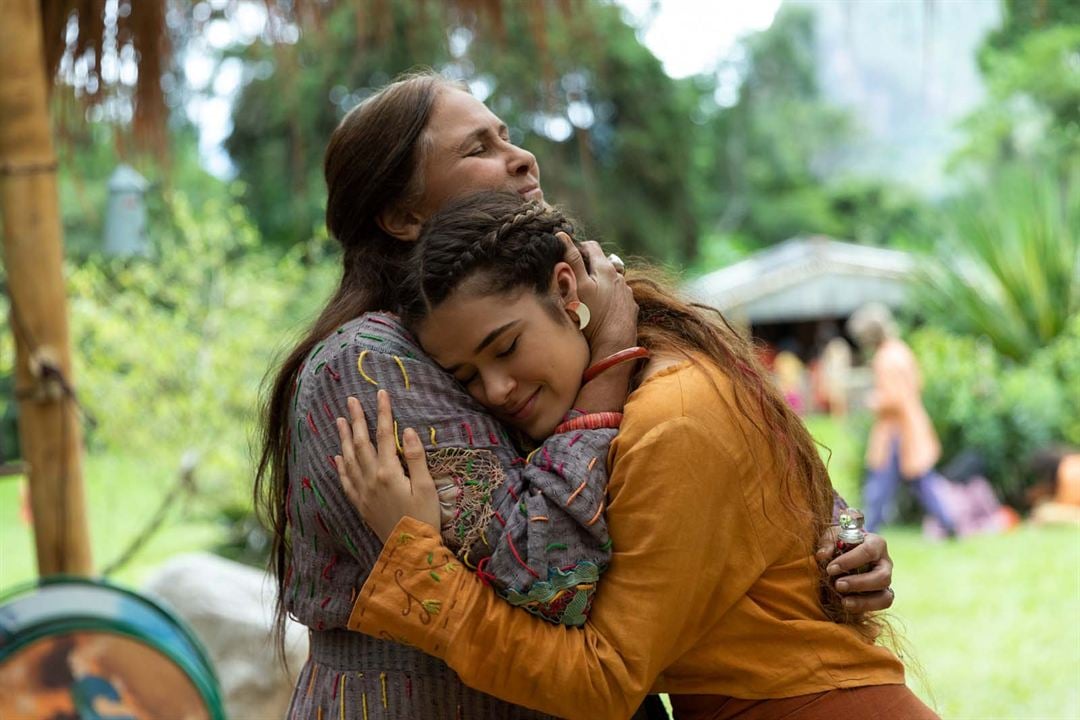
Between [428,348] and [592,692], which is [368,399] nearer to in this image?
[428,348]

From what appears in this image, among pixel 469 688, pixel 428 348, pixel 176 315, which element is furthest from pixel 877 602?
pixel 176 315

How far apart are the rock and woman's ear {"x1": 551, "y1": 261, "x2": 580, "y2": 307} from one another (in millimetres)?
3256

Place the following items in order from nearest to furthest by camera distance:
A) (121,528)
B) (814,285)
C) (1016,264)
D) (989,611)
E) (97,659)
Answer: (97,659) → (989,611) → (1016,264) → (121,528) → (814,285)

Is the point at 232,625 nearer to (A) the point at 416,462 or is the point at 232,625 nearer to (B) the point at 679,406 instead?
(A) the point at 416,462

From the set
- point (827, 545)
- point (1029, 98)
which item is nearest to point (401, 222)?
point (827, 545)

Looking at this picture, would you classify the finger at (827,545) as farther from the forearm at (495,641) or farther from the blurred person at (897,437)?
the blurred person at (897,437)

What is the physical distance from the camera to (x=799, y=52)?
40.2 meters

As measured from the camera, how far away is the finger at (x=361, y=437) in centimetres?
176

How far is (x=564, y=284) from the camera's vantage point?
1.88 m

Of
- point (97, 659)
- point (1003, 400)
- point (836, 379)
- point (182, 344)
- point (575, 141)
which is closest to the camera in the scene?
point (97, 659)

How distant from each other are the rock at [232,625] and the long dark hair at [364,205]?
287 cm

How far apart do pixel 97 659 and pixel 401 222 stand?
39.7 inches

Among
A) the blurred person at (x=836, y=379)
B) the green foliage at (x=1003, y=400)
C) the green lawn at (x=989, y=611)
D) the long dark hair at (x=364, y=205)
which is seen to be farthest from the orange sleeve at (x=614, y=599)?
the blurred person at (x=836, y=379)

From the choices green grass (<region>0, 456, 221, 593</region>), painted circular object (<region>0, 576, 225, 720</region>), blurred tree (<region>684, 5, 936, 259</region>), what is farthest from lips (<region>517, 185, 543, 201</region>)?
blurred tree (<region>684, 5, 936, 259</region>)
